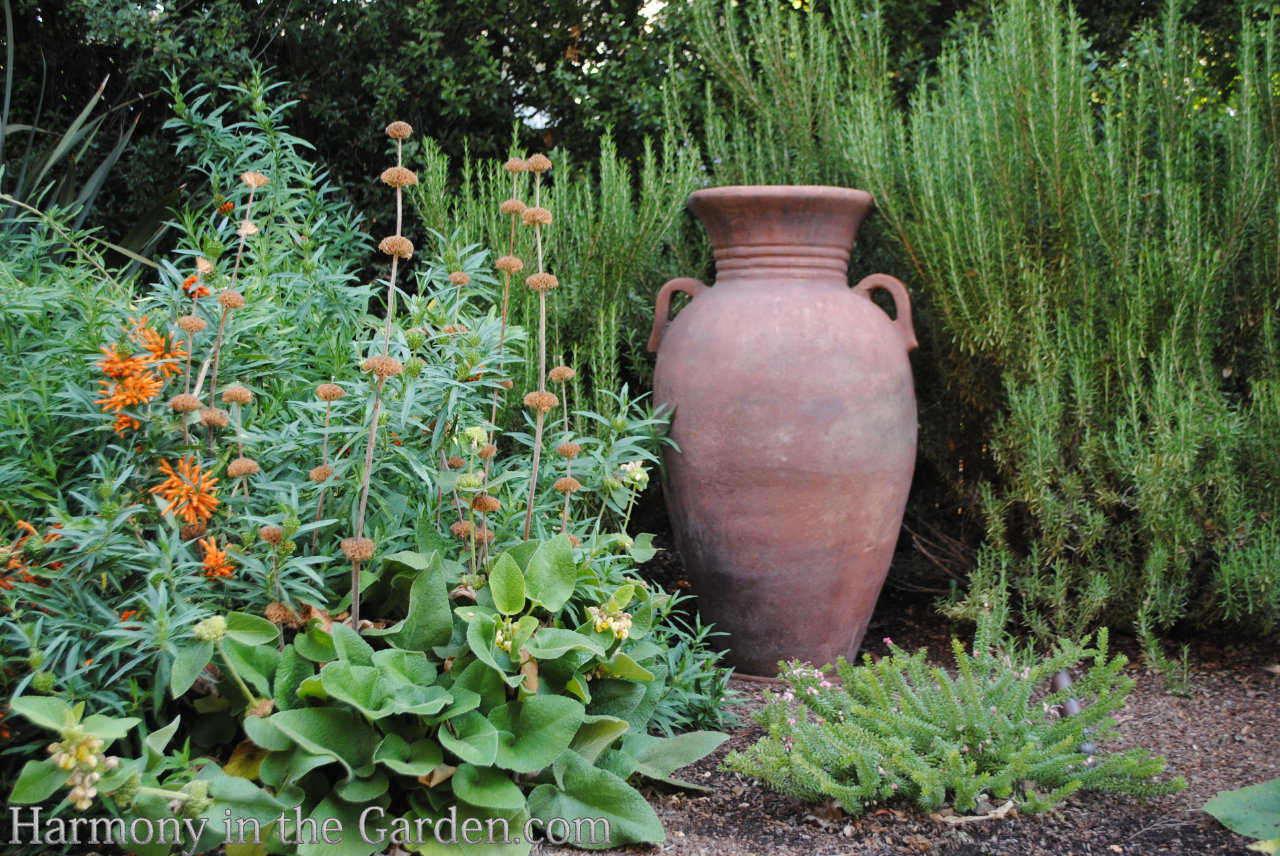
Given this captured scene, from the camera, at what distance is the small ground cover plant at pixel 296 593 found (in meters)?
1.52

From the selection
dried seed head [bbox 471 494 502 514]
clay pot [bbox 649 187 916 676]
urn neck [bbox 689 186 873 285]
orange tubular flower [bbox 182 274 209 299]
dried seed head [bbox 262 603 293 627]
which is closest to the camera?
dried seed head [bbox 262 603 293 627]

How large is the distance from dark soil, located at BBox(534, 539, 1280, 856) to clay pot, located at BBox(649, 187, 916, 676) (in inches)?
12.5

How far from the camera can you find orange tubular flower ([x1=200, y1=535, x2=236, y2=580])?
1538 mm

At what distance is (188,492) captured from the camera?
1533 mm

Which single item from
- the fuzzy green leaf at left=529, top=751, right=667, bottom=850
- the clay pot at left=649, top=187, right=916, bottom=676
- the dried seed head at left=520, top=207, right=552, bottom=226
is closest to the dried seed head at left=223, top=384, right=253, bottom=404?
the dried seed head at left=520, top=207, right=552, bottom=226

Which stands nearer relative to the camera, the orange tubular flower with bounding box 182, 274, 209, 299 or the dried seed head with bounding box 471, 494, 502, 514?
the orange tubular flower with bounding box 182, 274, 209, 299

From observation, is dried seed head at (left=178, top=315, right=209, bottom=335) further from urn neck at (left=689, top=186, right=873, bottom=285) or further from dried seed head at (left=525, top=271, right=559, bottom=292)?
urn neck at (left=689, top=186, right=873, bottom=285)

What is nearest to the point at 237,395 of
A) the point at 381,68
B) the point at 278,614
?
the point at 278,614

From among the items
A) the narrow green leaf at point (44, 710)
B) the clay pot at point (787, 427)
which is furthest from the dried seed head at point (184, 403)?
the clay pot at point (787, 427)

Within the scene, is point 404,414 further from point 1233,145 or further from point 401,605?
point 1233,145

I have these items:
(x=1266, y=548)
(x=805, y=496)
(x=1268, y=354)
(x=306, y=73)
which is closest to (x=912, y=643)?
(x=805, y=496)

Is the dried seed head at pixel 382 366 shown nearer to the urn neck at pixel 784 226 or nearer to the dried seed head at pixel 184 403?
the dried seed head at pixel 184 403

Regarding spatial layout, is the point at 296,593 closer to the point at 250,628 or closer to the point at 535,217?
the point at 250,628

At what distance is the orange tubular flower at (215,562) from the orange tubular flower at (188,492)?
0.05 meters
